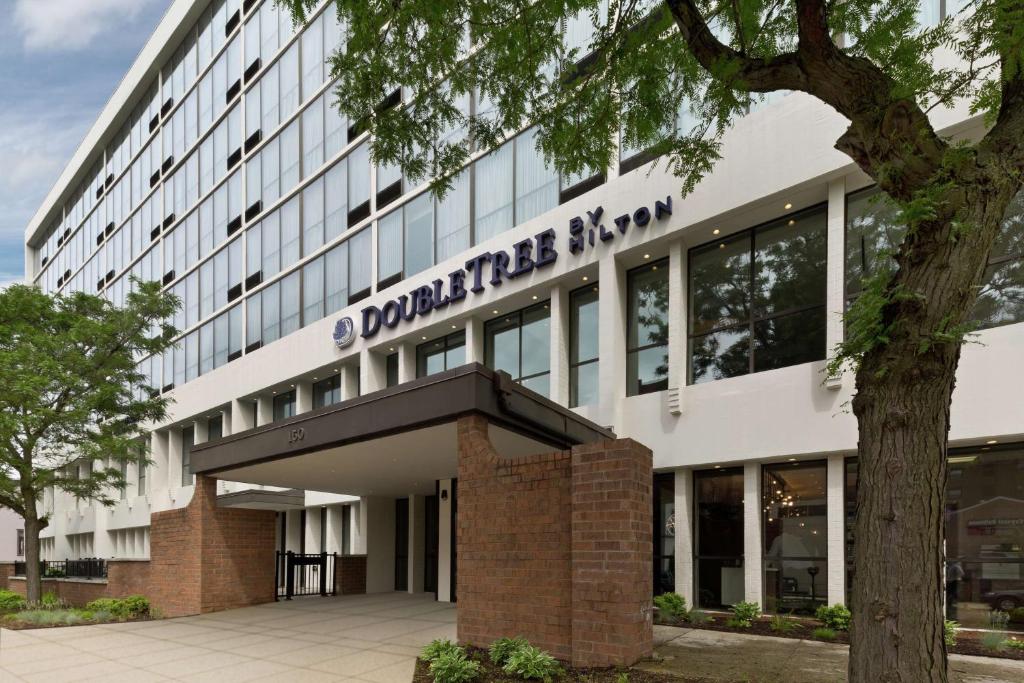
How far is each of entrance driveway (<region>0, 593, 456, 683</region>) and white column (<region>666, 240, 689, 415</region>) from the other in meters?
6.22

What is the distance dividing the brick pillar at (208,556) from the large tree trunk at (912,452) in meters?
13.9

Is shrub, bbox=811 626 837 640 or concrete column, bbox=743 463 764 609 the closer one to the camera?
shrub, bbox=811 626 837 640

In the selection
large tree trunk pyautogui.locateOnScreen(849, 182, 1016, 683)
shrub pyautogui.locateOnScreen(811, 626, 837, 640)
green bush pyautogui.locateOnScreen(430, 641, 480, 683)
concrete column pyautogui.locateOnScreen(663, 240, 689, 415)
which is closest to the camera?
large tree trunk pyautogui.locateOnScreen(849, 182, 1016, 683)

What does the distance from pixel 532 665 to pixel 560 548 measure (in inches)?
54.5

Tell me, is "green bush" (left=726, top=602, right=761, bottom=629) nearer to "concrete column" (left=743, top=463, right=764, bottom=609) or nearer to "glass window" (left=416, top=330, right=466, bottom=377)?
"concrete column" (left=743, top=463, right=764, bottom=609)

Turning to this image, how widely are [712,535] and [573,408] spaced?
14.4 feet

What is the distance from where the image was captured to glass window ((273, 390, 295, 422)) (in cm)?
2816

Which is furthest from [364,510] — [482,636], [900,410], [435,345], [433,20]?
[900,410]

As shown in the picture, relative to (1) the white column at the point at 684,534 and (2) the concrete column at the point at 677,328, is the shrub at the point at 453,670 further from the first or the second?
(2) the concrete column at the point at 677,328

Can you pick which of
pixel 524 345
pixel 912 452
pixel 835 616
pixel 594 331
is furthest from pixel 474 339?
pixel 912 452

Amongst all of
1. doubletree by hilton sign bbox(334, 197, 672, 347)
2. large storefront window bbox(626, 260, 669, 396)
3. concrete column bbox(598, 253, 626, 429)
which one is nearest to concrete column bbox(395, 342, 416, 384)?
doubletree by hilton sign bbox(334, 197, 672, 347)

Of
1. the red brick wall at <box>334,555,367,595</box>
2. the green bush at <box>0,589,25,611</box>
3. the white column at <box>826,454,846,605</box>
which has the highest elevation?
the white column at <box>826,454,846,605</box>

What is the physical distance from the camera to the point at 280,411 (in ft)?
94.5

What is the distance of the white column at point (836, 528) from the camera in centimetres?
1241
